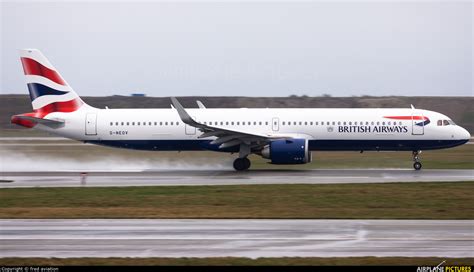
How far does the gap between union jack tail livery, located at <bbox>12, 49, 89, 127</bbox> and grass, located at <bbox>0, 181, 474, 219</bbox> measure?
10.8m

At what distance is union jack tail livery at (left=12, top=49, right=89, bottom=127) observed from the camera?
3616 centimetres

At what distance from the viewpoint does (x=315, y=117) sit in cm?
3494

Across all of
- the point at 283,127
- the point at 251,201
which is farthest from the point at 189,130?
the point at 251,201

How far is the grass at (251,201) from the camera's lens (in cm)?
1972

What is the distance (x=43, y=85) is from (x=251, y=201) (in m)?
18.0

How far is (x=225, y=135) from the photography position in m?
34.0

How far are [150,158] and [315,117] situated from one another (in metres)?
12.7

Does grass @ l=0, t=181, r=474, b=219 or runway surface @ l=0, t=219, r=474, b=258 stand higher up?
runway surface @ l=0, t=219, r=474, b=258

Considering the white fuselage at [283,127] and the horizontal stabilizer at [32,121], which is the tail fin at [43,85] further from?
the horizontal stabilizer at [32,121]

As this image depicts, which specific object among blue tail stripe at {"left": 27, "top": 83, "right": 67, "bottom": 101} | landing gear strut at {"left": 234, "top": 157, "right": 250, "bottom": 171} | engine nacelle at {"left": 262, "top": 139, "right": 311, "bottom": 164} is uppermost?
blue tail stripe at {"left": 27, "top": 83, "right": 67, "bottom": 101}

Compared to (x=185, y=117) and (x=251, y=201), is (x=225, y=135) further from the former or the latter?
(x=251, y=201)

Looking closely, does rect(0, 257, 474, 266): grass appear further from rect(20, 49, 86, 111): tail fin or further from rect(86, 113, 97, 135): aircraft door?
rect(20, 49, 86, 111): tail fin

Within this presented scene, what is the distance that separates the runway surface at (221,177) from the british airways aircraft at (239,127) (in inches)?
54.1

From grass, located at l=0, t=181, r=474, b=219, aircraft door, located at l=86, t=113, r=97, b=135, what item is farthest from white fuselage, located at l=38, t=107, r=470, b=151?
grass, located at l=0, t=181, r=474, b=219
